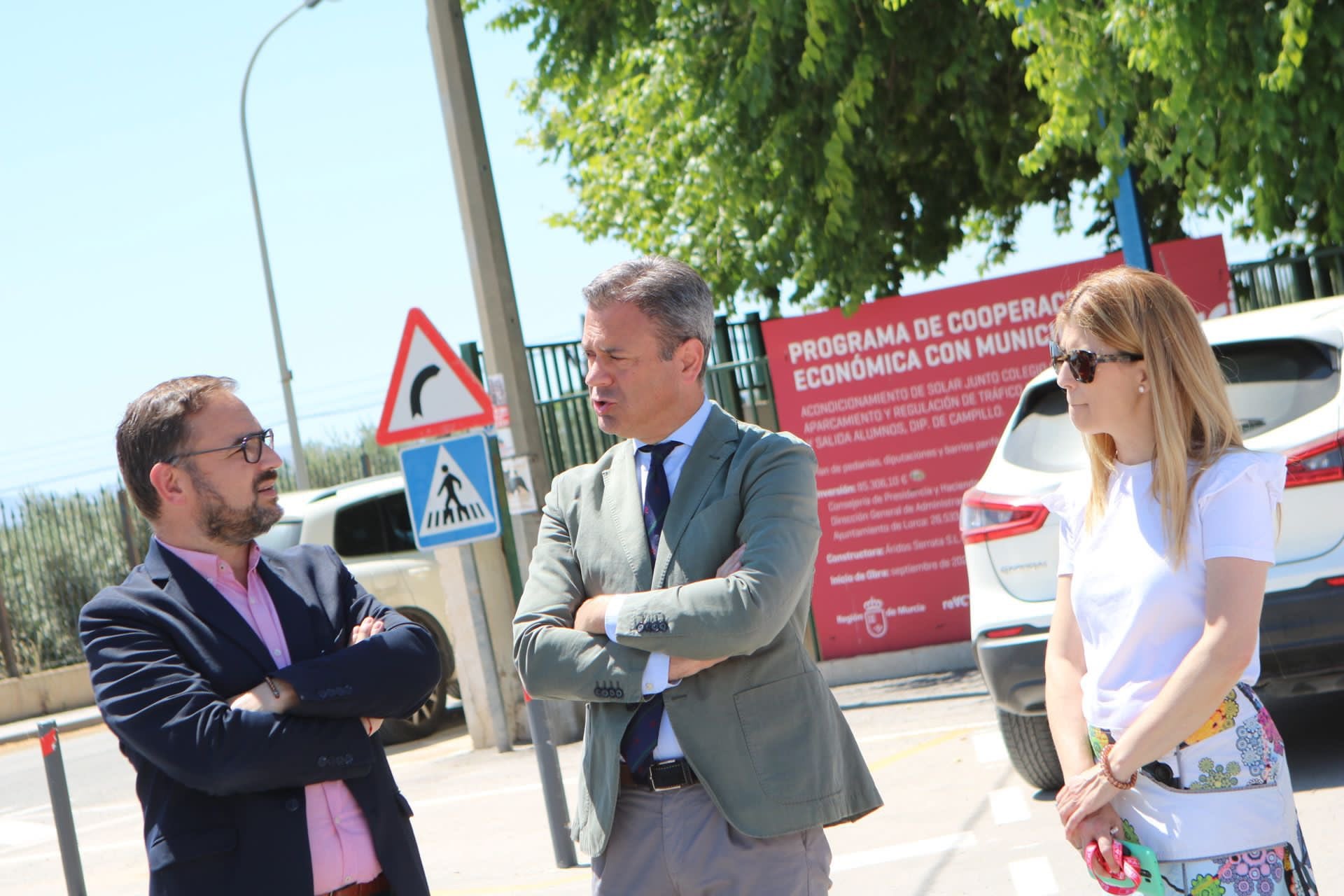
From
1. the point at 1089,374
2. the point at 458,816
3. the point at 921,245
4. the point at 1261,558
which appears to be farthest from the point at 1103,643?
the point at 921,245

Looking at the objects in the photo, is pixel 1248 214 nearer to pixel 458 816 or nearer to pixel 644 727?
pixel 458 816

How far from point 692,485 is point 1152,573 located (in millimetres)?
866

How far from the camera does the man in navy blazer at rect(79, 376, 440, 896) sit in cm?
263

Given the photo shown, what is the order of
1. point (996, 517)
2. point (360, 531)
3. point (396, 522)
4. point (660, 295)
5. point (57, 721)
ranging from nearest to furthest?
point (660, 295)
point (996, 517)
point (360, 531)
point (396, 522)
point (57, 721)

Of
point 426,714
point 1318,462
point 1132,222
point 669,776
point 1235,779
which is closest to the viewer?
point 1235,779

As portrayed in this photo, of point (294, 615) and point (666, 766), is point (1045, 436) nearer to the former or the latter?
point (666, 766)

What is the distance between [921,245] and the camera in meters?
12.1

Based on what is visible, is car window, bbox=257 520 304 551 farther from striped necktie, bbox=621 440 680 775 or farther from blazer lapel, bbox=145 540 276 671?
striped necktie, bbox=621 440 680 775

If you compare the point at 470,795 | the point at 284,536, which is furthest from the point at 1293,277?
the point at 284,536

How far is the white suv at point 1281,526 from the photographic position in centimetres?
502

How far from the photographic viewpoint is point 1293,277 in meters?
9.84

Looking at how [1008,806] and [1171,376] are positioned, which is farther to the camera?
[1008,806]

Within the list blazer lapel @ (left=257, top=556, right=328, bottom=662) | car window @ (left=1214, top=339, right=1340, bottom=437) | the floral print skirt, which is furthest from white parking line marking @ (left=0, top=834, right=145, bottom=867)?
the floral print skirt

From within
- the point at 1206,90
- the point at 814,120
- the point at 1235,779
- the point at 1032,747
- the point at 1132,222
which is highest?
the point at 814,120
